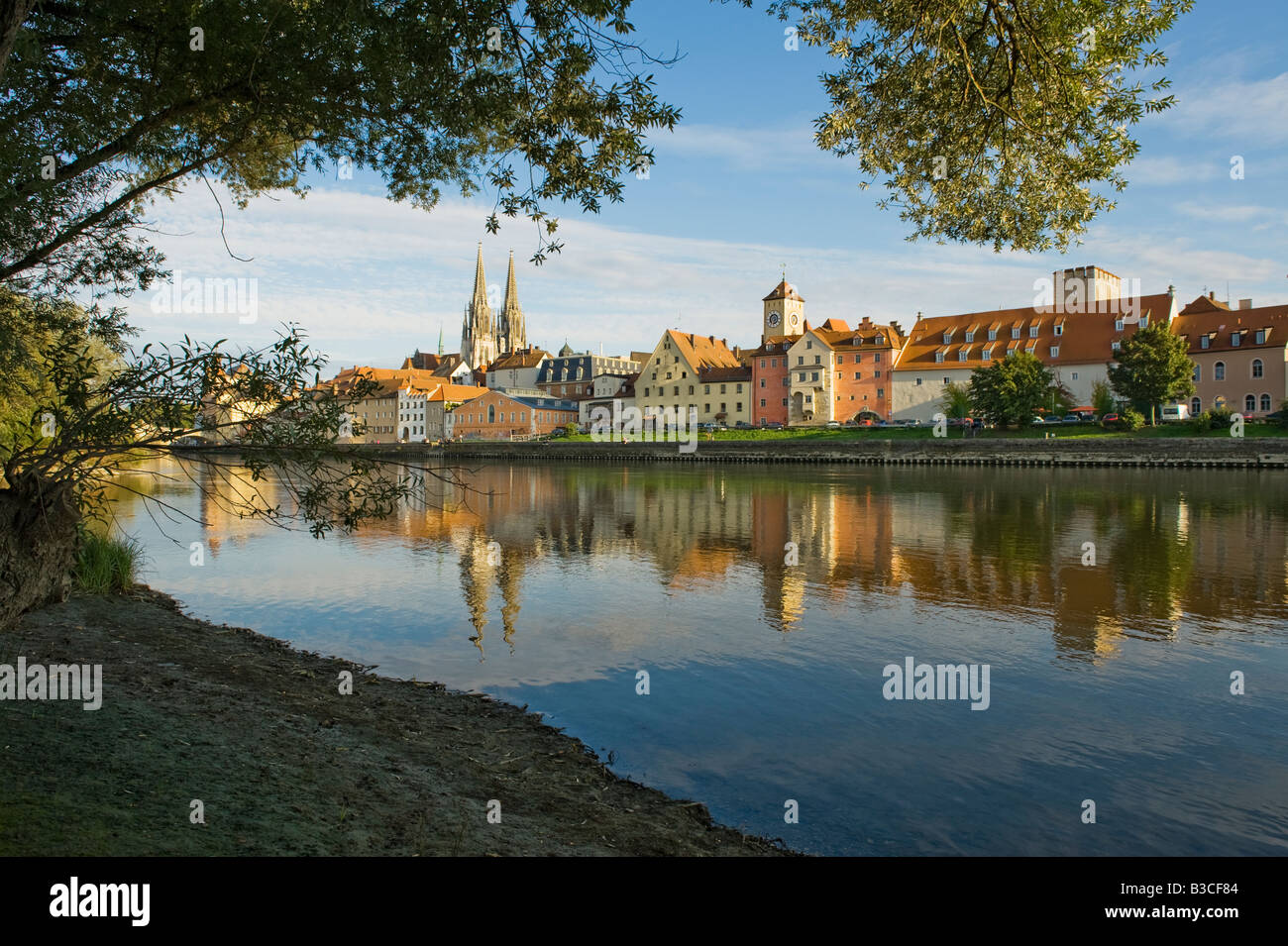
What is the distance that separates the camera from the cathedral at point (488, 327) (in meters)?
178

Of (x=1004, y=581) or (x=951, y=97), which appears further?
(x=1004, y=581)

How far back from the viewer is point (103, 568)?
16938 millimetres

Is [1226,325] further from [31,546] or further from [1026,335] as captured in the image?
[31,546]

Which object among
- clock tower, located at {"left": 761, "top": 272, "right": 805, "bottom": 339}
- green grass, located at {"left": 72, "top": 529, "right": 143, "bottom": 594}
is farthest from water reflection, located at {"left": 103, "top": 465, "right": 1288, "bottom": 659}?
clock tower, located at {"left": 761, "top": 272, "right": 805, "bottom": 339}

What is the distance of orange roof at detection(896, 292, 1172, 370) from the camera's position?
3369 inches

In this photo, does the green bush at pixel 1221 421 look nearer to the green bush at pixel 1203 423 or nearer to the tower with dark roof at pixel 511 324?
the green bush at pixel 1203 423

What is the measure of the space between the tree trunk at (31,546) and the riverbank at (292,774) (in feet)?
4.50

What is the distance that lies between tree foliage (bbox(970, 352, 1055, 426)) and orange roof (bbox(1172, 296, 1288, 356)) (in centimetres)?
1481

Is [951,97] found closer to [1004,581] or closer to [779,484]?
[1004,581]

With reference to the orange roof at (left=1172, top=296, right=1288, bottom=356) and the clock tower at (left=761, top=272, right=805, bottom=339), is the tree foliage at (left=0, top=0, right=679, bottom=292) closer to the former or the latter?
the orange roof at (left=1172, top=296, right=1288, bottom=356)

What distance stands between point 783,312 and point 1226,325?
50150mm

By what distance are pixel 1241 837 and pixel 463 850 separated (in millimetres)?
7081

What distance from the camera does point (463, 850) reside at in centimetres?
620
